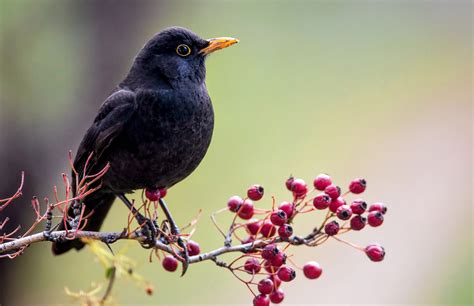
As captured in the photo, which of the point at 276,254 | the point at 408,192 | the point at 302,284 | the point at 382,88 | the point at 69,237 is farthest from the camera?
the point at 382,88

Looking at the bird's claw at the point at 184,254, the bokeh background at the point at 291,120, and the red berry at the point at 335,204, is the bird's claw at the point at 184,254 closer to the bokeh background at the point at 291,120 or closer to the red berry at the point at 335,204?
the red berry at the point at 335,204

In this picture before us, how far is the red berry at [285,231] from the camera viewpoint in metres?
2.68

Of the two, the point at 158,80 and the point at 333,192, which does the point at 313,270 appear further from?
the point at 158,80

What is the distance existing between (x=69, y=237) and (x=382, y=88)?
8.84 metres

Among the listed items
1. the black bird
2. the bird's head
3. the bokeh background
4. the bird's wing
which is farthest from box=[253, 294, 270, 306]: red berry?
the bokeh background

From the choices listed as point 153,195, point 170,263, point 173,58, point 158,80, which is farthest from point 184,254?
point 173,58

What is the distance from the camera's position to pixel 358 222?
2748 millimetres

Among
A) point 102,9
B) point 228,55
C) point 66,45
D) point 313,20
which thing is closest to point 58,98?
point 66,45

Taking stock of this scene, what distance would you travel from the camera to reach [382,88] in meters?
10.8

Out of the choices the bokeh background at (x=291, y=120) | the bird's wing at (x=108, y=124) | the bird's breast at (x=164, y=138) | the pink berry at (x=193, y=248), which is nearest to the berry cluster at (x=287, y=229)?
the pink berry at (x=193, y=248)

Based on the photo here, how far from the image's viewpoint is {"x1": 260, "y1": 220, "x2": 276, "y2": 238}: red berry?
2830 mm

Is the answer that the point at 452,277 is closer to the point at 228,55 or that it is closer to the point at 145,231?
the point at 228,55

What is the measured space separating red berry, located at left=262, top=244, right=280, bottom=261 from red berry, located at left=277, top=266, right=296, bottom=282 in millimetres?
101

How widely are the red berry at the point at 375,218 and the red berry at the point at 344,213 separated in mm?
149
